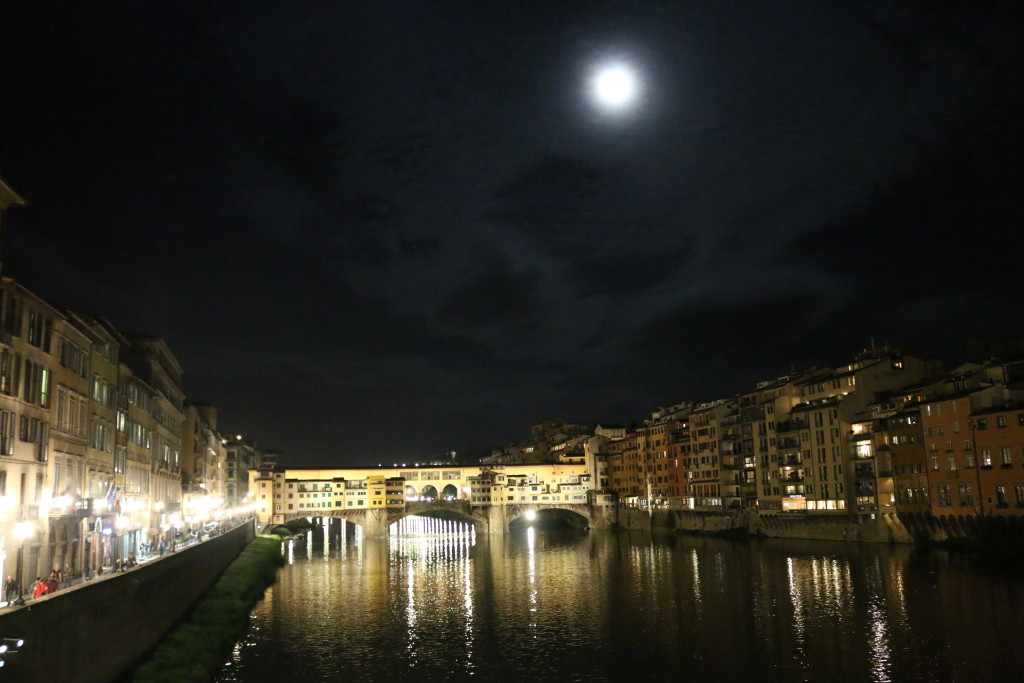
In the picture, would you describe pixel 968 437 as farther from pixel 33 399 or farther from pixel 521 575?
pixel 33 399

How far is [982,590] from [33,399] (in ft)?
140

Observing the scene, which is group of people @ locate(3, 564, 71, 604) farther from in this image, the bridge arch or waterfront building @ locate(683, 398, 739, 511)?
the bridge arch

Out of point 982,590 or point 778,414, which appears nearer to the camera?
point 982,590

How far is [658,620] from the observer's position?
3866 centimetres

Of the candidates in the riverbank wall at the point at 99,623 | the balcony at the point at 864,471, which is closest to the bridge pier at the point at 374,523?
the balcony at the point at 864,471

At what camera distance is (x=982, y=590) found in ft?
135

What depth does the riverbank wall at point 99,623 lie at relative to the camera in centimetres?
1594

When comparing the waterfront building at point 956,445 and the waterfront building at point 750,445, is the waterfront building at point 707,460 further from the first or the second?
the waterfront building at point 956,445

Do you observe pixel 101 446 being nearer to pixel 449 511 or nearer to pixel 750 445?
pixel 750 445

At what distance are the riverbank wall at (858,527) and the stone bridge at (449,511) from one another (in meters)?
16.3

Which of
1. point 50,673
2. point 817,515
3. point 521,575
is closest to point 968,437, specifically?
point 817,515

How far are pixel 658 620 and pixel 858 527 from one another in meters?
36.5

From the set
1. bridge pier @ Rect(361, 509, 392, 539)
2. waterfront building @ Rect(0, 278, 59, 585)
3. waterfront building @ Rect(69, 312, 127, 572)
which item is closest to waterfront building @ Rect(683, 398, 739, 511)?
bridge pier @ Rect(361, 509, 392, 539)

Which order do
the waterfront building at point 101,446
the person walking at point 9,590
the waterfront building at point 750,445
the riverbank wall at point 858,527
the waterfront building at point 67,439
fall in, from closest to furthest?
the person walking at point 9,590, the waterfront building at point 67,439, the waterfront building at point 101,446, the riverbank wall at point 858,527, the waterfront building at point 750,445
